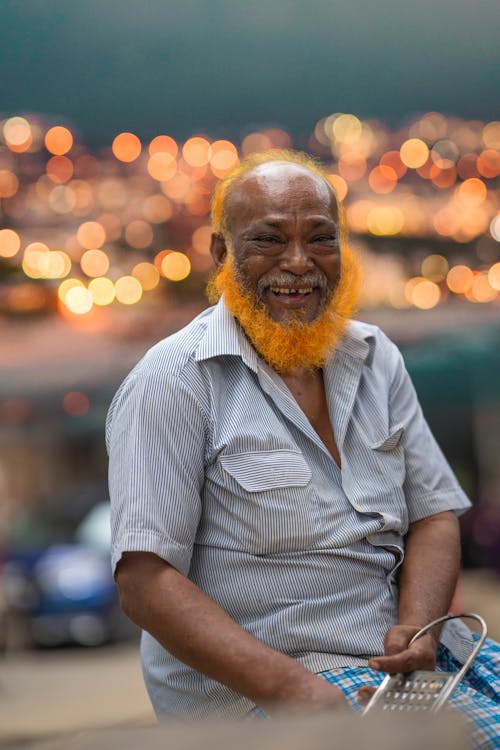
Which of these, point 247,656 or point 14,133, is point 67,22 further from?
point 247,656

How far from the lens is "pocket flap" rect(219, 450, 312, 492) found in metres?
1.83

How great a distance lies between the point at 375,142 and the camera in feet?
20.9

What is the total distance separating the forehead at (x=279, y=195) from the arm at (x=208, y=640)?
0.67m

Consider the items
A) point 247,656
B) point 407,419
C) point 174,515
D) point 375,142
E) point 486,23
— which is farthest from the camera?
point 375,142

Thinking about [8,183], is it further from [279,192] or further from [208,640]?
[208,640]

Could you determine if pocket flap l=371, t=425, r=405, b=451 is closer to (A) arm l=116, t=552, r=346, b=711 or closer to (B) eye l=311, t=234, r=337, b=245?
(B) eye l=311, t=234, r=337, b=245

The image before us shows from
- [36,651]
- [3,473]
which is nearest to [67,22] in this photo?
[3,473]

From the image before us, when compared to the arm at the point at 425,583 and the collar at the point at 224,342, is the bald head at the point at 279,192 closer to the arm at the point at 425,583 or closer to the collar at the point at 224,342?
the collar at the point at 224,342

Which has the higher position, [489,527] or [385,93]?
[385,93]

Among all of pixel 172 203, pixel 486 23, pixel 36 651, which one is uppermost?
pixel 486 23

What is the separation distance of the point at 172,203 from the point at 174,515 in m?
4.79

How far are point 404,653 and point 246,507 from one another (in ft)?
1.14

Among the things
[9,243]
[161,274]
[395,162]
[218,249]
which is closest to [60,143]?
[9,243]

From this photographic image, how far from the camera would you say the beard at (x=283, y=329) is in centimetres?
201
